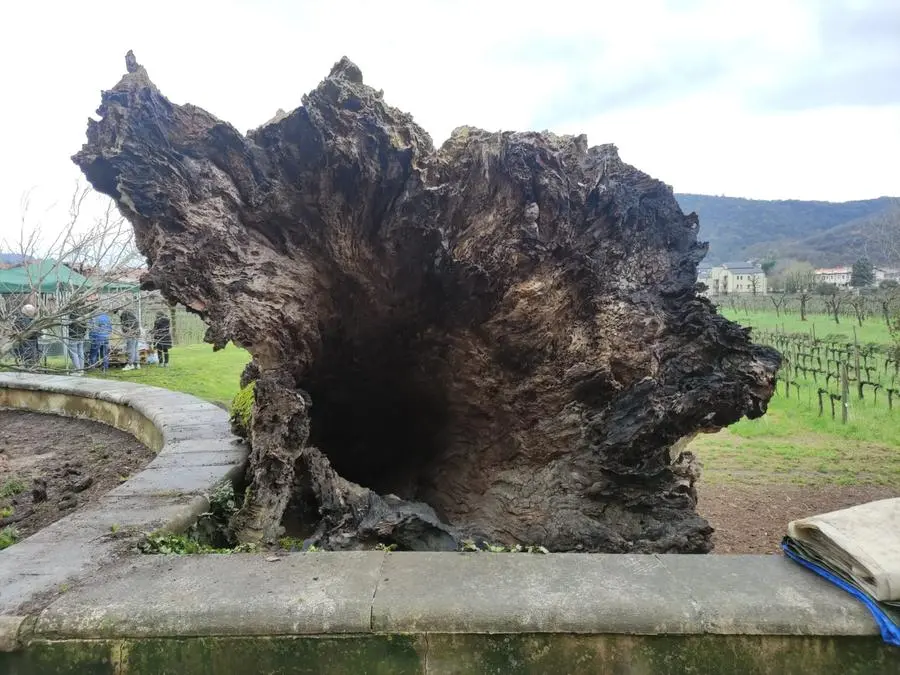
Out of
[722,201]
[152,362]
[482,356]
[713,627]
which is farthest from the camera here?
[722,201]

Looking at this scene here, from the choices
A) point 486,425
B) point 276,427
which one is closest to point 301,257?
point 276,427

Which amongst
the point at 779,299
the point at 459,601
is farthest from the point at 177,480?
the point at 779,299

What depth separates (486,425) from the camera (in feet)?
12.4

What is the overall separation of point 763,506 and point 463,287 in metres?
4.73

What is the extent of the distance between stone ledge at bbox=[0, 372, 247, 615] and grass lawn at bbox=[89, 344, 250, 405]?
338 cm

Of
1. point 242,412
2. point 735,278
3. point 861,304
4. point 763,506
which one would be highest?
point 735,278

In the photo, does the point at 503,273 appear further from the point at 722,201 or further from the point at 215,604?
the point at 722,201

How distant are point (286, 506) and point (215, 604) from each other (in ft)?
4.33

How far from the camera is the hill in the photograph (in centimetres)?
7194

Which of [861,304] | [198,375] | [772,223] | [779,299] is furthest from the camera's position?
[772,223]

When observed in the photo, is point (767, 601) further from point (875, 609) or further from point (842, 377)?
point (842, 377)

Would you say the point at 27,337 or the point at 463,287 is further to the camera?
the point at 27,337

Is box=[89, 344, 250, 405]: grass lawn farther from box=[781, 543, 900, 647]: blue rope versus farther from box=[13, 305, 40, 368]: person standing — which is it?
box=[781, 543, 900, 647]: blue rope

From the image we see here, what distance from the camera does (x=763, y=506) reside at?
6062 mm
